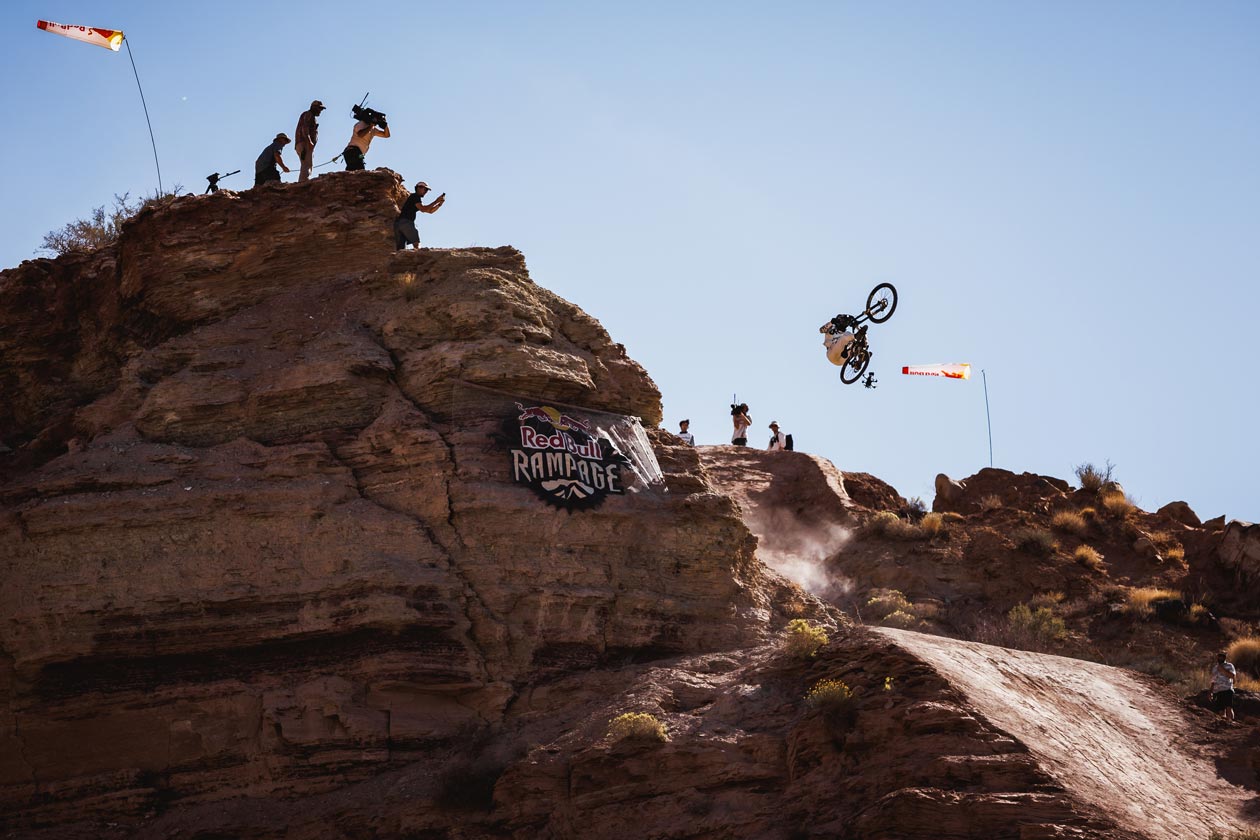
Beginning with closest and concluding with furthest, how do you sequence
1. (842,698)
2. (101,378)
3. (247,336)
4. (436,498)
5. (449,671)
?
(842,698) < (449,671) < (436,498) < (247,336) < (101,378)

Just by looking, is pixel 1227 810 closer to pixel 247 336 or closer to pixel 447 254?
pixel 447 254

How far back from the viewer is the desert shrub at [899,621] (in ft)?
85.0

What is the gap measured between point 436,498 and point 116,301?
26.1 ft

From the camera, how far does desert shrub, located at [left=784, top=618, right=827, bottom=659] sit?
738 inches

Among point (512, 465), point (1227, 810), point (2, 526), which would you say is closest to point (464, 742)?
point (512, 465)

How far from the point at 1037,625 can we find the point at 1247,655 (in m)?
3.61

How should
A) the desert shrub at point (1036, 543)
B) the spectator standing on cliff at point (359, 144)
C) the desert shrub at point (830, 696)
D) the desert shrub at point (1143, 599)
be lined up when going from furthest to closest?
1. the desert shrub at point (1036, 543)
2. the desert shrub at point (1143, 599)
3. the spectator standing on cliff at point (359, 144)
4. the desert shrub at point (830, 696)

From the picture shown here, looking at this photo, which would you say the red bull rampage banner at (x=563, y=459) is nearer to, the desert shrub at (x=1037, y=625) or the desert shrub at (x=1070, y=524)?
the desert shrub at (x=1037, y=625)

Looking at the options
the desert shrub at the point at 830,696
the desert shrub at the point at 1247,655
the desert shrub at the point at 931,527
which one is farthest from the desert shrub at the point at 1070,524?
the desert shrub at the point at 830,696

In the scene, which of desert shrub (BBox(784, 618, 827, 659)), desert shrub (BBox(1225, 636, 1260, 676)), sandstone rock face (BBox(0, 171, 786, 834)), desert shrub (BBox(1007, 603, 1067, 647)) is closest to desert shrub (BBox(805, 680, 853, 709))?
desert shrub (BBox(784, 618, 827, 659))

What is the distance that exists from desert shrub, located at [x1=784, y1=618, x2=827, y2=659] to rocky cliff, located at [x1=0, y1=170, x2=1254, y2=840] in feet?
0.27

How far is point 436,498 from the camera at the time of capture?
20.0 meters

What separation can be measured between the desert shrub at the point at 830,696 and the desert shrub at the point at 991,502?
599 inches

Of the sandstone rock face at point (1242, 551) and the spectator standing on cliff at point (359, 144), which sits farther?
the sandstone rock face at point (1242, 551)
